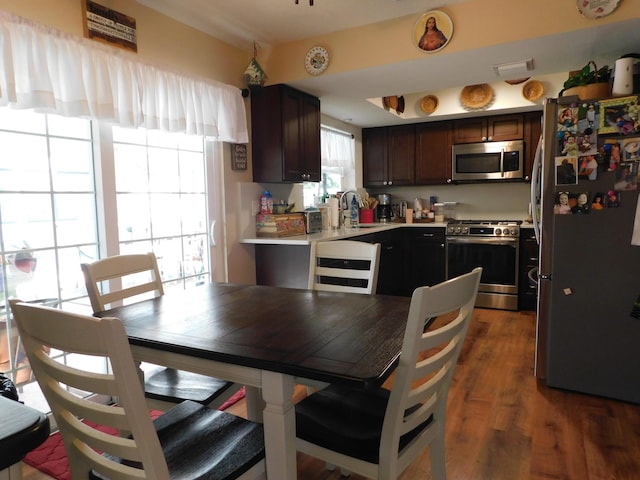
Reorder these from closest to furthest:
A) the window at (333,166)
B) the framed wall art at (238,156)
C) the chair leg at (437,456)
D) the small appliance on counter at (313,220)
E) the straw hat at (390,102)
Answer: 1. the chair leg at (437,456)
2. the framed wall art at (238,156)
3. the small appliance on counter at (313,220)
4. the straw hat at (390,102)
5. the window at (333,166)

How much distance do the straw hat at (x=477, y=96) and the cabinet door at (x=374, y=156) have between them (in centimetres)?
104

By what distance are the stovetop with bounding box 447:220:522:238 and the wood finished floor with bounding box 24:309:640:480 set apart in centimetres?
175

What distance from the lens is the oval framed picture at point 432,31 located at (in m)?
2.64

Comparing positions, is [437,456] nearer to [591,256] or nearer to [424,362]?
A: [424,362]

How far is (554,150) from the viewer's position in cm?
237

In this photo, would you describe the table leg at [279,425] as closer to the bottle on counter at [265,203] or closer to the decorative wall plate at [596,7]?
the bottle on counter at [265,203]

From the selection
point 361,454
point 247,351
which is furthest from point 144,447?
point 361,454

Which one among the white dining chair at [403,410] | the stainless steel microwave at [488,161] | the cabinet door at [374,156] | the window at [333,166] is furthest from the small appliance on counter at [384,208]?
the white dining chair at [403,410]

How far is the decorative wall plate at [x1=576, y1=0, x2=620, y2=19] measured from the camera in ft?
7.41

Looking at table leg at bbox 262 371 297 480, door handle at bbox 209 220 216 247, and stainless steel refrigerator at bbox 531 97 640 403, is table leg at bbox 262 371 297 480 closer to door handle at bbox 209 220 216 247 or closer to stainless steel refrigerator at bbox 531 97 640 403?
stainless steel refrigerator at bbox 531 97 640 403

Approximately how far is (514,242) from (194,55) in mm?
3490

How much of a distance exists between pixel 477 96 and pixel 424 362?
4.17 m

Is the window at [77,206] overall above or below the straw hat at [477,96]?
below

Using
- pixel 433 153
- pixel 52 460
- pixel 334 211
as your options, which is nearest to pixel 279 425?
pixel 52 460
